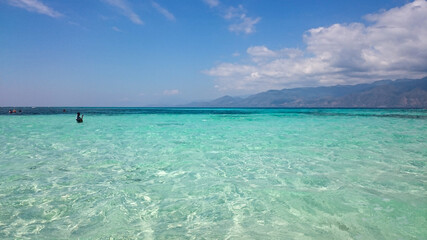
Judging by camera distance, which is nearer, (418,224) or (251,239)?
(251,239)

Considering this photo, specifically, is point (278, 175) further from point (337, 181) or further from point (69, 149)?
point (69, 149)

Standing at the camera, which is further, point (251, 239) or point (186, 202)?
point (186, 202)

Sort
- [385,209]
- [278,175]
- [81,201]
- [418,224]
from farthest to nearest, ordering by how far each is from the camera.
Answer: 1. [278,175]
2. [81,201]
3. [385,209]
4. [418,224]

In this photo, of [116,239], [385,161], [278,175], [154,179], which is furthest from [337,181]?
[116,239]

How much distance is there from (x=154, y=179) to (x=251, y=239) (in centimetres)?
439

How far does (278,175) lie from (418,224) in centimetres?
390

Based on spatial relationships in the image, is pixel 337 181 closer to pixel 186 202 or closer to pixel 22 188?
pixel 186 202

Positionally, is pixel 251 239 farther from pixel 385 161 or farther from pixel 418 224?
pixel 385 161

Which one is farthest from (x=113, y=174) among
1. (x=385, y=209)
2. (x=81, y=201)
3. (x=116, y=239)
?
(x=385, y=209)

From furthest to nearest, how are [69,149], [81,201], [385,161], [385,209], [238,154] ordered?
[69,149], [238,154], [385,161], [81,201], [385,209]

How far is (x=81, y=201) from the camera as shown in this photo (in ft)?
19.2

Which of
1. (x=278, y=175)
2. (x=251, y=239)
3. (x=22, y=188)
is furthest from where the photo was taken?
(x=278, y=175)

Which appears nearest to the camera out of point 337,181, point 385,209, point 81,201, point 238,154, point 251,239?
point 251,239

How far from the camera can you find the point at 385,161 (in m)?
9.88
